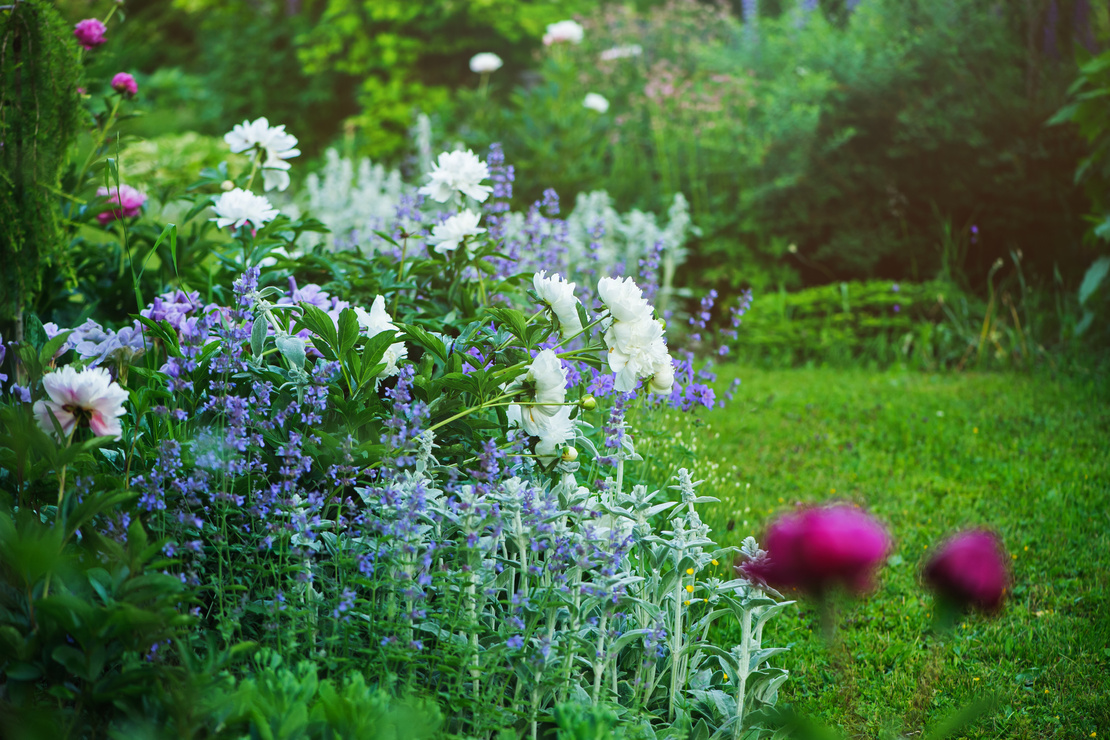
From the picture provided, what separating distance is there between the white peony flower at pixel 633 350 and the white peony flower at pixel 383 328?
1.58ft

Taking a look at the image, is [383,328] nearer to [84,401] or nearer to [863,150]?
[84,401]

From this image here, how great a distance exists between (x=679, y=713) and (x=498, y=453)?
664 millimetres

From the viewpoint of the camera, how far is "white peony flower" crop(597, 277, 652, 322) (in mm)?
1794

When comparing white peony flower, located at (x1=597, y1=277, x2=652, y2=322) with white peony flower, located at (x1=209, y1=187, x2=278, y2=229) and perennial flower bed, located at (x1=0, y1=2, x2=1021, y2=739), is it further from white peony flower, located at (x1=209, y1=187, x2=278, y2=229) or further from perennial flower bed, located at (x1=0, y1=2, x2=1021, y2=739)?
white peony flower, located at (x1=209, y1=187, x2=278, y2=229)

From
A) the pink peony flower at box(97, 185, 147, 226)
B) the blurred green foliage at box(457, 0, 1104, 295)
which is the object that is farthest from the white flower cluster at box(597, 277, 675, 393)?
the blurred green foliage at box(457, 0, 1104, 295)

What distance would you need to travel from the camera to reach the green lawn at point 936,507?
6.86ft

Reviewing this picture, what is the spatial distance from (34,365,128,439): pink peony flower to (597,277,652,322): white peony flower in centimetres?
94

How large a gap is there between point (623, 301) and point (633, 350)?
118 millimetres

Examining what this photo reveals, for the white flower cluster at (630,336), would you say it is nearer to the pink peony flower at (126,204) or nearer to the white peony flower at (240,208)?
the white peony flower at (240,208)

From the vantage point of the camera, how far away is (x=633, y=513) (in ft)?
6.16

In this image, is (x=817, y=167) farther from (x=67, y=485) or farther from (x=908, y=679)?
(x=67, y=485)

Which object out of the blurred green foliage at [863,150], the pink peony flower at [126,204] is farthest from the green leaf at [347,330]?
the blurred green foliage at [863,150]

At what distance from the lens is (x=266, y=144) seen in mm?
2648

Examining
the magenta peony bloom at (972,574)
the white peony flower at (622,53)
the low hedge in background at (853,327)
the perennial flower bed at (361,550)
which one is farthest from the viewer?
the white peony flower at (622,53)
